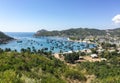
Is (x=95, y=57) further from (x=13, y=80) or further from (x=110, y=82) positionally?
(x=13, y=80)

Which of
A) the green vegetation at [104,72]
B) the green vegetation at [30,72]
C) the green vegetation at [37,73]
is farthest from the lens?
the green vegetation at [104,72]

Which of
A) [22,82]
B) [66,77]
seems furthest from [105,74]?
[22,82]

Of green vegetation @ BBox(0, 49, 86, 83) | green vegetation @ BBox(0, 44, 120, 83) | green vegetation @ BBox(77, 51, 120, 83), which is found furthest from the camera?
green vegetation @ BBox(77, 51, 120, 83)

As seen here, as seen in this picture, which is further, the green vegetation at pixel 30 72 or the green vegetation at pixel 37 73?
the green vegetation at pixel 37 73

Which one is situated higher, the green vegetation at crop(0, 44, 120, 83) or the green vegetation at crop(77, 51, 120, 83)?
the green vegetation at crop(0, 44, 120, 83)

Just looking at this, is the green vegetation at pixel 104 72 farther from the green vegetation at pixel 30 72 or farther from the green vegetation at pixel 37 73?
the green vegetation at pixel 30 72

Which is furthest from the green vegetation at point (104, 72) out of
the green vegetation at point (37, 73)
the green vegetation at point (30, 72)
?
the green vegetation at point (30, 72)

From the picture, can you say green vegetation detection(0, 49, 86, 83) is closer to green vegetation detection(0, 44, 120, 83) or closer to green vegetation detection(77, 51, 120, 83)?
green vegetation detection(0, 44, 120, 83)

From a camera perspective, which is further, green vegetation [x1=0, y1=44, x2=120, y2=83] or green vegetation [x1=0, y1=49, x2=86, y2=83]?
green vegetation [x1=0, y1=44, x2=120, y2=83]

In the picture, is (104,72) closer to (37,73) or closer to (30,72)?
(37,73)

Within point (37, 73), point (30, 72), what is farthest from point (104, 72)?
point (30, 72)

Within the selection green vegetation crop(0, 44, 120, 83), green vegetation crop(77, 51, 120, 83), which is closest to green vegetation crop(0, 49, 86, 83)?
green vegetation crop(0, 44, 120, 83)

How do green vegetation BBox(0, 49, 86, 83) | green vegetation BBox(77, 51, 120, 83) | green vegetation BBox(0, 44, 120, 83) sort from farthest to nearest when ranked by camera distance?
green vegetation BBox(77, 51, 120, 83), green vegetation BBox(0, 44, 120, 83), green vegetation BBox(0, 49, 86, 83)
